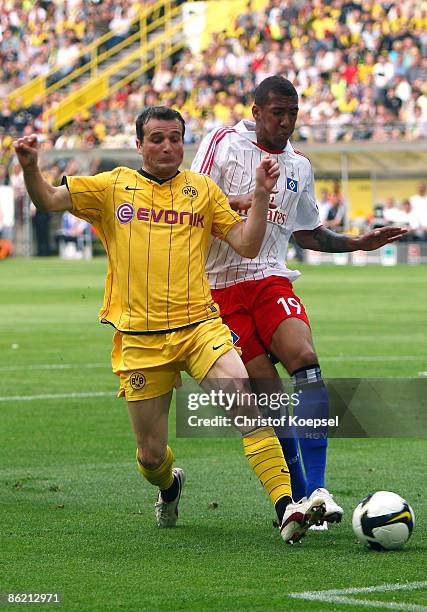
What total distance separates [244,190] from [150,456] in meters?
1.58

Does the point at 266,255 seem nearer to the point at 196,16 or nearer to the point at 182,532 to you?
the point at 182,532

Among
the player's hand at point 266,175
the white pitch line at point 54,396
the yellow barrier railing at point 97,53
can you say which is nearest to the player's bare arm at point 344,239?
the player's hand at point 266,175

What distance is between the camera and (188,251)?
652 cm

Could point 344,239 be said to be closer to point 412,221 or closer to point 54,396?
point 54,396

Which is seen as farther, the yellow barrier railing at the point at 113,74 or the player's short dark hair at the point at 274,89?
the yellow barrier railing at the point at 113,74

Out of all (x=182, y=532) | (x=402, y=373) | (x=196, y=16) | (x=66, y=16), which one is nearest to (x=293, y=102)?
(x=182, y=532)

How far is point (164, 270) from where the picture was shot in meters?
6.51

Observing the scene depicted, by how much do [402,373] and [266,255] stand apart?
264 inches

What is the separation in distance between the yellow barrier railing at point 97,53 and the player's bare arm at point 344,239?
4022cm

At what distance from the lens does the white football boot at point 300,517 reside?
241 inches

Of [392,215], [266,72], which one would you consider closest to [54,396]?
[392,215]

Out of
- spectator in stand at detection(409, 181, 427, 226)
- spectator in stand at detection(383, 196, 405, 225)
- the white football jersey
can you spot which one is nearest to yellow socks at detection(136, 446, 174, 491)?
the white football jersey

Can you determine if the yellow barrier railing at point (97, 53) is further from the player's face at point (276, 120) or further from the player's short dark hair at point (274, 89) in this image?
the player's short dark hair at point (274, 89)

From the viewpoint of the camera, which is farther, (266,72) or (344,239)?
(266,72)
